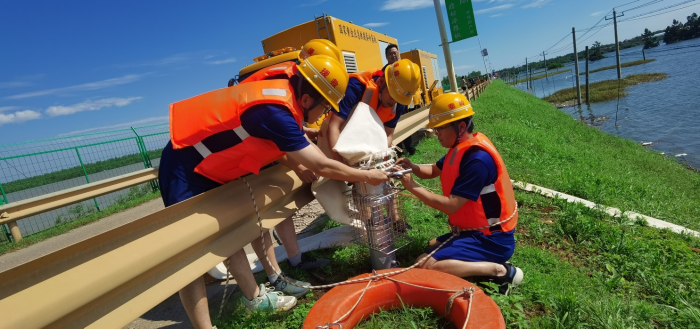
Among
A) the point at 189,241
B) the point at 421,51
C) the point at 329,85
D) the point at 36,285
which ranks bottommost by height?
the point at 189,241

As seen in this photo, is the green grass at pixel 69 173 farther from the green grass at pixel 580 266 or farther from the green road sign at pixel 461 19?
the green road sign at pixel 461 19

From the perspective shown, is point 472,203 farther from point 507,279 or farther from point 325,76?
point 325,76

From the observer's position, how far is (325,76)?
229 cm

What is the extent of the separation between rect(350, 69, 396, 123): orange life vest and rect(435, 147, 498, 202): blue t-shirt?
1.18 metres

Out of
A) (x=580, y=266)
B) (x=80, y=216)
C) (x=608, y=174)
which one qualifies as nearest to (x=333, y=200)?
(x=580, y=266)

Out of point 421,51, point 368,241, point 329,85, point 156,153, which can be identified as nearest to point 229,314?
point 368,241

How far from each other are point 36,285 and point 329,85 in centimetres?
170

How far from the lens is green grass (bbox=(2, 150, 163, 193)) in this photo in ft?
27.8

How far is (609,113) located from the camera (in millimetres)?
25062

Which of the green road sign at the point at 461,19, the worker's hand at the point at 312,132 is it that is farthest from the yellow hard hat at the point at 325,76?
the green road sign at the point at 461,19

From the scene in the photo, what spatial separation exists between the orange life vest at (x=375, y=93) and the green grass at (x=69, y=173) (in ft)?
24.6

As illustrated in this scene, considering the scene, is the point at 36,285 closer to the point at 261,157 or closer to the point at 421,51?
the point at 261,157

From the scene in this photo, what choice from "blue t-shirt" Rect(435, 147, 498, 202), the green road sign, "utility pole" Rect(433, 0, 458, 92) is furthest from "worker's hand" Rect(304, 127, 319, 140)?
the green road sign

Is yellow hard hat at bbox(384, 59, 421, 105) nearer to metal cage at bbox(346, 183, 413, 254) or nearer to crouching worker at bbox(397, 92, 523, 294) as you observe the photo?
crouching worker at bbox(397, 92, 523, 294)
